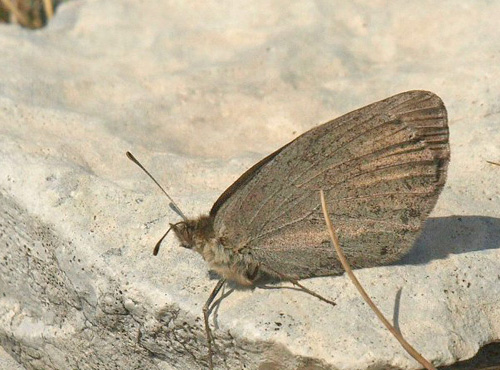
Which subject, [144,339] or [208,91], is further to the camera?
[208,91]

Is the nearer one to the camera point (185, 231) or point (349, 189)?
point (349, 189)

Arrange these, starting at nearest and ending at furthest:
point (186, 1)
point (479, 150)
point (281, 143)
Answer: point (479, 150) < point (281, 143) < point (186, 1)

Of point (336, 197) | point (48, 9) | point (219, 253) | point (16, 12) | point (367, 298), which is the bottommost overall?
point (16, 12)

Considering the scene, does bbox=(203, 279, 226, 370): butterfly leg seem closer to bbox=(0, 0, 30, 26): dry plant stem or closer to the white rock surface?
the white rock surface

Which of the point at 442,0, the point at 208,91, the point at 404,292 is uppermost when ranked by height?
the point at 442,0

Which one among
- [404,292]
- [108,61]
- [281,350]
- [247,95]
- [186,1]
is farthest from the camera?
[186,1]

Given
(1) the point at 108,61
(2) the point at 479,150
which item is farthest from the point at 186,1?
(2) the point at 479,150

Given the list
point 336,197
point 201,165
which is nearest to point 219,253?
point 336,197

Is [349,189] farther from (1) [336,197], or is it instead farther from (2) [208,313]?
(2) [208,313]

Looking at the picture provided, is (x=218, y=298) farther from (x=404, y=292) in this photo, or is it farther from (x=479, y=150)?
(x=479, y=150)
